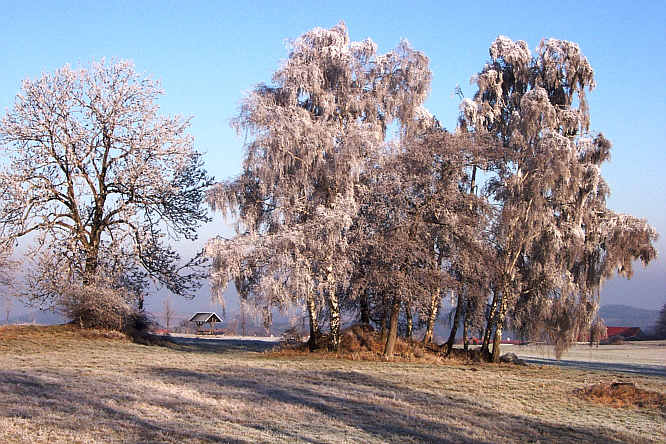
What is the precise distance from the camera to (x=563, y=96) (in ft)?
95.3

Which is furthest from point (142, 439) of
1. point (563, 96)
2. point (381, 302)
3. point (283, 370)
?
point (563, 96)

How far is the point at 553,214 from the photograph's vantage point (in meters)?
27.8

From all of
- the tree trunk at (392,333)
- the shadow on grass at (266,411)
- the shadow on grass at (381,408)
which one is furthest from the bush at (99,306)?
the tree trunk at (392,333)

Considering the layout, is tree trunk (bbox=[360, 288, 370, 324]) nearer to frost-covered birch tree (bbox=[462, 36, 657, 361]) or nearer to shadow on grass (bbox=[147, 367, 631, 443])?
frost-covered birch tree (bbox=[462, 36, 657, 361])

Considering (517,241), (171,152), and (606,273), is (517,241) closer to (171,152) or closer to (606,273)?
(606,273)

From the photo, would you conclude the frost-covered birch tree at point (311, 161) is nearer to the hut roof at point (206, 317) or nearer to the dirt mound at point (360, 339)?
the dirt mound at point (360, 339)

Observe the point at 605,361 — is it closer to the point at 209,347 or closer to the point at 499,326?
the point at 499,326

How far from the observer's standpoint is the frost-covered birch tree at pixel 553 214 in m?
26.4

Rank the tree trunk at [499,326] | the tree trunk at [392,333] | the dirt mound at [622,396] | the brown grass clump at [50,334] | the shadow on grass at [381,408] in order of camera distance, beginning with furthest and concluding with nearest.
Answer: the tree trunk at [499,326] < the tree trunk at [392,333] < the brown grass clump at [50,334] < the dirt mound at [622,396] < the shadow on grass at [381,408]

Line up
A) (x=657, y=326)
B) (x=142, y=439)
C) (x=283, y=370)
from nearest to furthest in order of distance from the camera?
(x=142, y=439)
(x=283, y=370)
(x=657, y=326)

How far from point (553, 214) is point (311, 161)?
1049 centimetres

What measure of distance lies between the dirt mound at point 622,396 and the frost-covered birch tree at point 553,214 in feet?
26.4

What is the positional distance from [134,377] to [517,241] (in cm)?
1656

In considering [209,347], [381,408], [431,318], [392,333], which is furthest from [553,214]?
[209,347]
